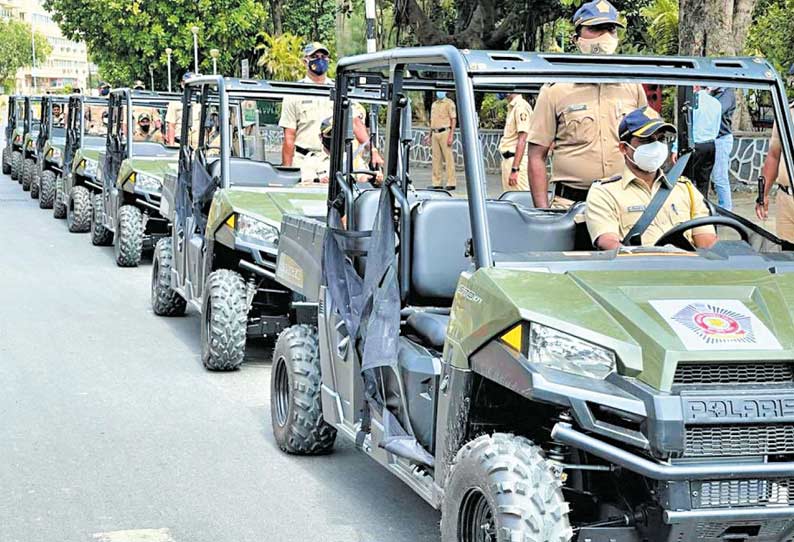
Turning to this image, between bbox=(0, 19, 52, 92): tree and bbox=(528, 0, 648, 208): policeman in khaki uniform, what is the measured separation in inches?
5188

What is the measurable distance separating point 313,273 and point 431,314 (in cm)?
143

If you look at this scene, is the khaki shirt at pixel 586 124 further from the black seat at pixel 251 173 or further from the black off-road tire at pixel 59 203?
the black off-road tire at pixel 59 203

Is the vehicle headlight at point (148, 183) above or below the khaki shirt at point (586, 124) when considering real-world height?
below

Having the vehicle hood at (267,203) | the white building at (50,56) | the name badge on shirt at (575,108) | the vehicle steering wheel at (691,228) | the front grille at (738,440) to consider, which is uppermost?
the name badge on shirt at (575,108)

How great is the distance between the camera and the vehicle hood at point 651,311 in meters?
3.93

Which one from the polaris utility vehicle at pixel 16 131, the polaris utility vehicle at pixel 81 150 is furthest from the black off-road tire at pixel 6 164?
the polaris utility vehicle at pixel 81 150

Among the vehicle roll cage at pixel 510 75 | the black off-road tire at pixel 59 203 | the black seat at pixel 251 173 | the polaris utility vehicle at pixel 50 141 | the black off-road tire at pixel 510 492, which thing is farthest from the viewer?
the polaris utility vehicle at pixel 50 141

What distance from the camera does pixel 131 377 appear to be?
347 inches

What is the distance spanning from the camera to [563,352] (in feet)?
13.2

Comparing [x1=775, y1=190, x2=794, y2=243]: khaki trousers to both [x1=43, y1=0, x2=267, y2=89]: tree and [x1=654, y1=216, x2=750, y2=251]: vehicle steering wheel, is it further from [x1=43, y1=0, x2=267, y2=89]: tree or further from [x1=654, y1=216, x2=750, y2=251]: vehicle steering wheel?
[x1=43, y1=0, x2=267, y2=89]: tree

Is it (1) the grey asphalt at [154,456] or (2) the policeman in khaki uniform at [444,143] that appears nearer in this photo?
(1) the grey asphalt at [154,456]

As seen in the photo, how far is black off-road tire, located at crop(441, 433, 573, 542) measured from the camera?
13.0ft

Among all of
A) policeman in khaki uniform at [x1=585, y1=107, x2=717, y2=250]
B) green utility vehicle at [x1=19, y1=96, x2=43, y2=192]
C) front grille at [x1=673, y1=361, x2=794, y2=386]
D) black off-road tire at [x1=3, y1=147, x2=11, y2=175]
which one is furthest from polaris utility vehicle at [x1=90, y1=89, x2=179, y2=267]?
black off-road tire at [x1=3, y1=147, x2=11, y2=175]

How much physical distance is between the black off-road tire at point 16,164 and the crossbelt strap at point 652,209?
22.2m
